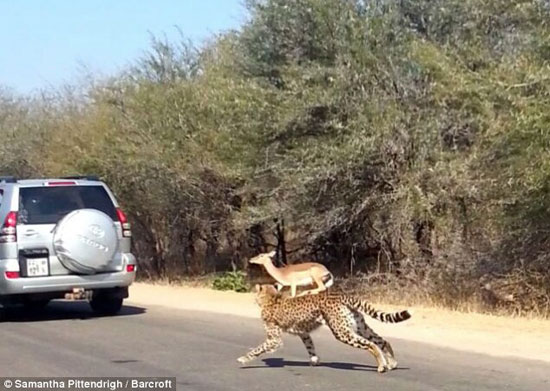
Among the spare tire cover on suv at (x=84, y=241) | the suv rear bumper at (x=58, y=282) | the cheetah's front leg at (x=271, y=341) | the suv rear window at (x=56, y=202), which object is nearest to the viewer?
the cheetah's front leg at (x=271, y=341)

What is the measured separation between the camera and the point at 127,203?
27656 mm

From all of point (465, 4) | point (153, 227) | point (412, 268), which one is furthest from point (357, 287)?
point (153, 227)

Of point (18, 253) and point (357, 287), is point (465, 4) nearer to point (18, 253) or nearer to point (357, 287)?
point (357, 287)

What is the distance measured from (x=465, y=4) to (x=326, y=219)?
14.4ft

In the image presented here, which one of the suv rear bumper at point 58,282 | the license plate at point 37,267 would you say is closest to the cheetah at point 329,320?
the suv rear bumper at point 58,282

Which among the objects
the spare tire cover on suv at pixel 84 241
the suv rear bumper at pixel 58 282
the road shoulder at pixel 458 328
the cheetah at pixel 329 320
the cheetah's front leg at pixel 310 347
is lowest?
the road shoulder at pixel 458 328

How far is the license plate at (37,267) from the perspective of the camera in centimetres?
1575

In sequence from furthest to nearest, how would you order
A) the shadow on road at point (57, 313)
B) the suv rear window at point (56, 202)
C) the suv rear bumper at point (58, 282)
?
the shadow on road at point (57, 313) → the suv rear window at point (56, 202) → the suv rear bumper at point (58, 282)

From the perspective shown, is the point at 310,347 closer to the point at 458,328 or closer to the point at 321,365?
the point at 321,365

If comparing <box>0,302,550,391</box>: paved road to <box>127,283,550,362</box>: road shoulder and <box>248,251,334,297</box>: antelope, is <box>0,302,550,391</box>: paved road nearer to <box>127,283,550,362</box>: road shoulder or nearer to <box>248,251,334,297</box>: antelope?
<box>127,283,550,362</box>: road shoulder

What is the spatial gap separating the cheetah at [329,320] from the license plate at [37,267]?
5195mm

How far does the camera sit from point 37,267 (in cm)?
1580

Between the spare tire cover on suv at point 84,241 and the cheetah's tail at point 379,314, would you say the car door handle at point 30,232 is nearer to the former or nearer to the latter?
the spare tire cover on suv at point 84,241

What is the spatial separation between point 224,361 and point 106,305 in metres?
5.61
